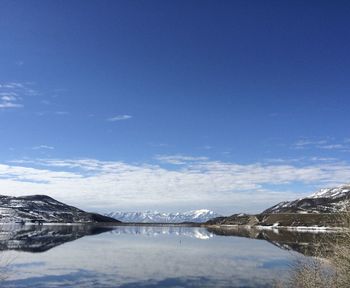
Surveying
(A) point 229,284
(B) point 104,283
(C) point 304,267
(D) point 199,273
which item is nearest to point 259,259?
(D) point 199,273

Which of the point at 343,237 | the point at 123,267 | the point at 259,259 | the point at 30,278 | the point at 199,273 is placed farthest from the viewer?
the point at 259,259

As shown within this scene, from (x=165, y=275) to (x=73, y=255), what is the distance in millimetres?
32911

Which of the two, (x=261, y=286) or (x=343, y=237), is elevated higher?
(x=343, y=237)

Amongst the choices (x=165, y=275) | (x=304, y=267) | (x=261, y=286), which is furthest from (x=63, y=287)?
(x=304, y=267)

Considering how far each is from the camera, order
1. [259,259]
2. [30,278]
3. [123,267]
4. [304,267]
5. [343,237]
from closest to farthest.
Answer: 1. [343,237]
2. [304,267]
3. [30,278]
4. [123,267]
5. [259,259]

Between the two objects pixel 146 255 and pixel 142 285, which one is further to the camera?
pixel 146 255

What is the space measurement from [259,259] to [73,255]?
35.2 meters

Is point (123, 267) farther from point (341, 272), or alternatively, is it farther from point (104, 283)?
point (341, 272)

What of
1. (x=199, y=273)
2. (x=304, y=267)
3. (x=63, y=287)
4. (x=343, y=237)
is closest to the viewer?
(x=343, y=237)

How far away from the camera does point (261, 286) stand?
2055 inches

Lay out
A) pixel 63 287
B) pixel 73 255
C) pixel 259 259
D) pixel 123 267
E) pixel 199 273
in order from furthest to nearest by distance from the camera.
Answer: pixel 73 255, pixel 259 259, pixel 123 267, pixel 199 273, pixel 63 287

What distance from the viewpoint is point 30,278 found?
5869 cm

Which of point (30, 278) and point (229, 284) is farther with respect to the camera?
point (30, 278)

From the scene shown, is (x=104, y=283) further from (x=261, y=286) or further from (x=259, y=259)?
(x=259, y=259)
